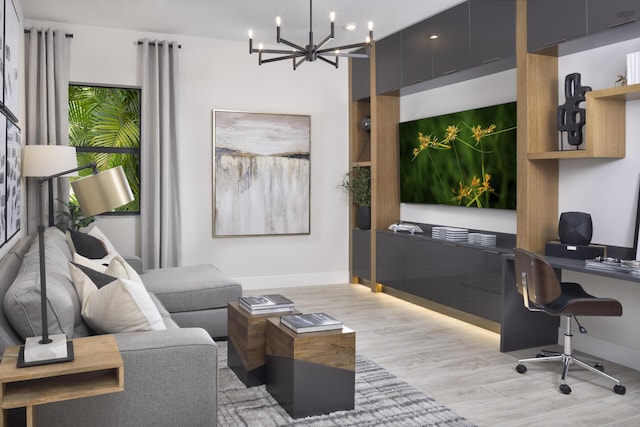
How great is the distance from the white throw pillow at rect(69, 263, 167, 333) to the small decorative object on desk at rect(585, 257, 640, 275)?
2591 mm

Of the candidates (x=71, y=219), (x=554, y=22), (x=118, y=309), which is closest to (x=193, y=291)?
(x=118, y=309)

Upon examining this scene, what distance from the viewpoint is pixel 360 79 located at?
260 inches

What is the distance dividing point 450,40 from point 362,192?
2.16 m

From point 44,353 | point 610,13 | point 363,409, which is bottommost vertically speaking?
point 363,409

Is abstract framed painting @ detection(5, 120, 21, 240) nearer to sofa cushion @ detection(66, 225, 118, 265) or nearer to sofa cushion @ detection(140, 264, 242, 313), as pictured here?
sofa cushion @ detection(66, 225, 118, 265)

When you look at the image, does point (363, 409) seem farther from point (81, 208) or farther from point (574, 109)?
point (574, 109)

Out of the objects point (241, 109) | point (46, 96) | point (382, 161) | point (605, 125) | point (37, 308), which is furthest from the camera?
point (241, 109)

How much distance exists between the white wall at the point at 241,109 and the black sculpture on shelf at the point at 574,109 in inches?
132

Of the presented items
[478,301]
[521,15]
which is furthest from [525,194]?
[521,15]

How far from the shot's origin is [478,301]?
467 centimetres

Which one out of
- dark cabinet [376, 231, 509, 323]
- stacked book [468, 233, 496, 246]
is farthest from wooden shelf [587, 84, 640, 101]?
stacked book [468, 233, 496, 246]

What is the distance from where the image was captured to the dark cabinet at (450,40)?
15.6 feet

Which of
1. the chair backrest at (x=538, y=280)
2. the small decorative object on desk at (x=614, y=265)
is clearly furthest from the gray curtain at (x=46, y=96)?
the small decorative object on desk at (x=614, y=265)

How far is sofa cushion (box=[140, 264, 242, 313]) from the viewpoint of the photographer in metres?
4.21
